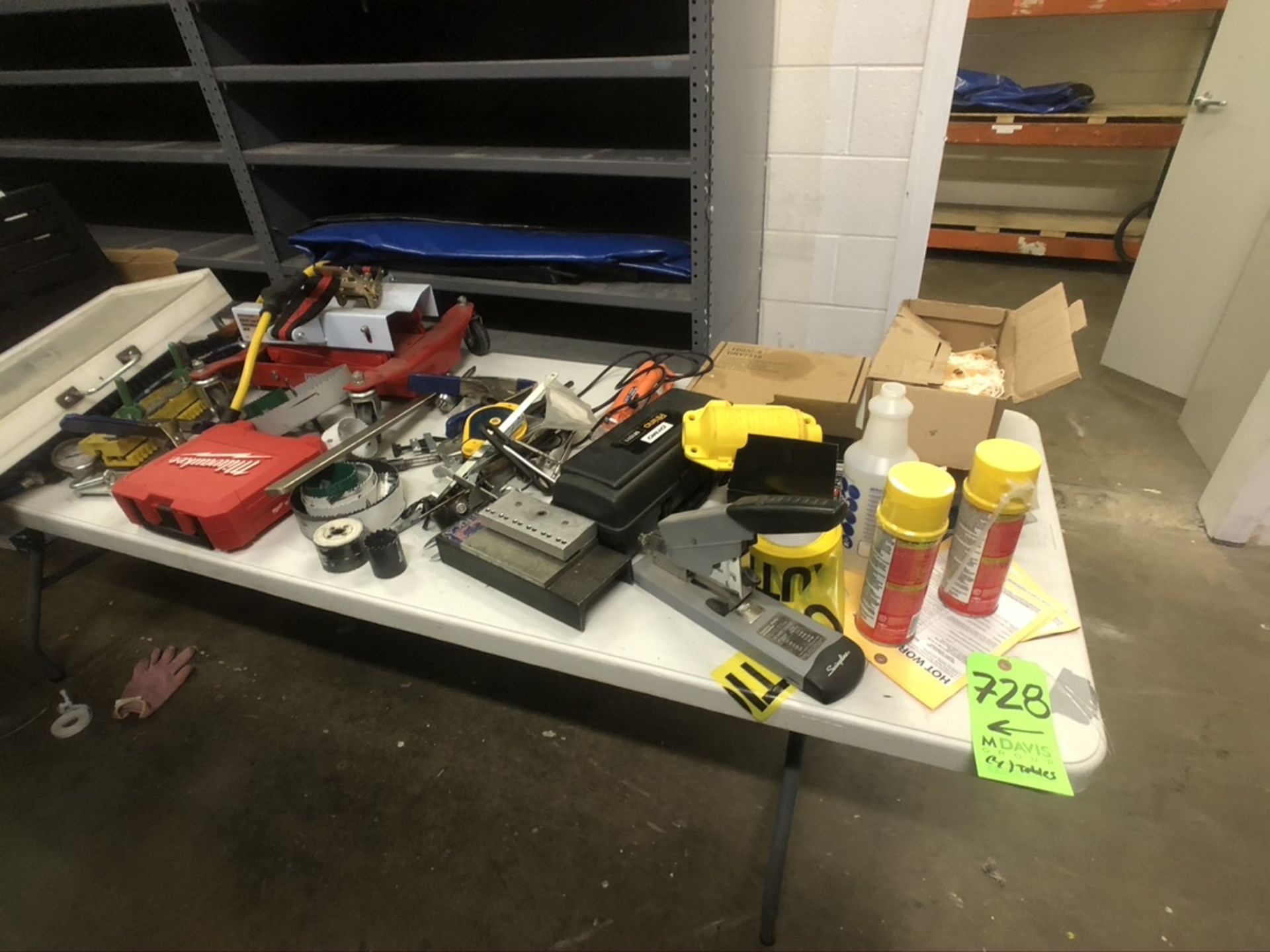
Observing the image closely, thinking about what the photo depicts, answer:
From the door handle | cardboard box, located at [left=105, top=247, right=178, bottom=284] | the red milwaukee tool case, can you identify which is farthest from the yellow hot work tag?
the door handle

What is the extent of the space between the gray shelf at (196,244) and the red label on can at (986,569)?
1483mm

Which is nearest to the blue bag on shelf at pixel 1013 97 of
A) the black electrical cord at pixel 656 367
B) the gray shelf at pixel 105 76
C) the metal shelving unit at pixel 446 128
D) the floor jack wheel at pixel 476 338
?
the metal shelving unit at pixel 446 128

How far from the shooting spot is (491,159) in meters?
1.16

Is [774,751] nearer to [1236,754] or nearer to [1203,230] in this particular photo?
[1236,754]

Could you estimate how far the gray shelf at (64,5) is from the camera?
1.19m

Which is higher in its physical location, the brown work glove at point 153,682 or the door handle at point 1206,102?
the door handle at point 1206,102

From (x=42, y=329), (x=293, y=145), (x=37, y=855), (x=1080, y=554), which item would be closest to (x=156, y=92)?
(x=293, y=145)

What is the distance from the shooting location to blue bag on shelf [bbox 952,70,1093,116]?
3049mm

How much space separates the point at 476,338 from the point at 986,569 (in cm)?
102

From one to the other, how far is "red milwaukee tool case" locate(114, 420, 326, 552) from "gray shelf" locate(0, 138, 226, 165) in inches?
28.0

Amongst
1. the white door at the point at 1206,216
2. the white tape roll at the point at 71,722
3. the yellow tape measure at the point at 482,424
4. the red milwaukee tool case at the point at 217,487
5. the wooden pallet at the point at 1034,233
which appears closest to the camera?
the red milwaukee tool case at the point at 217,487

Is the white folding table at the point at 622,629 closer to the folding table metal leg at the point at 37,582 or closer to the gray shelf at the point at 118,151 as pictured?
the folding table metal leg at the point at 37,582

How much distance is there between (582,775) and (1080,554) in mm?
1385

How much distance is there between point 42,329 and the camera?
125 cm
